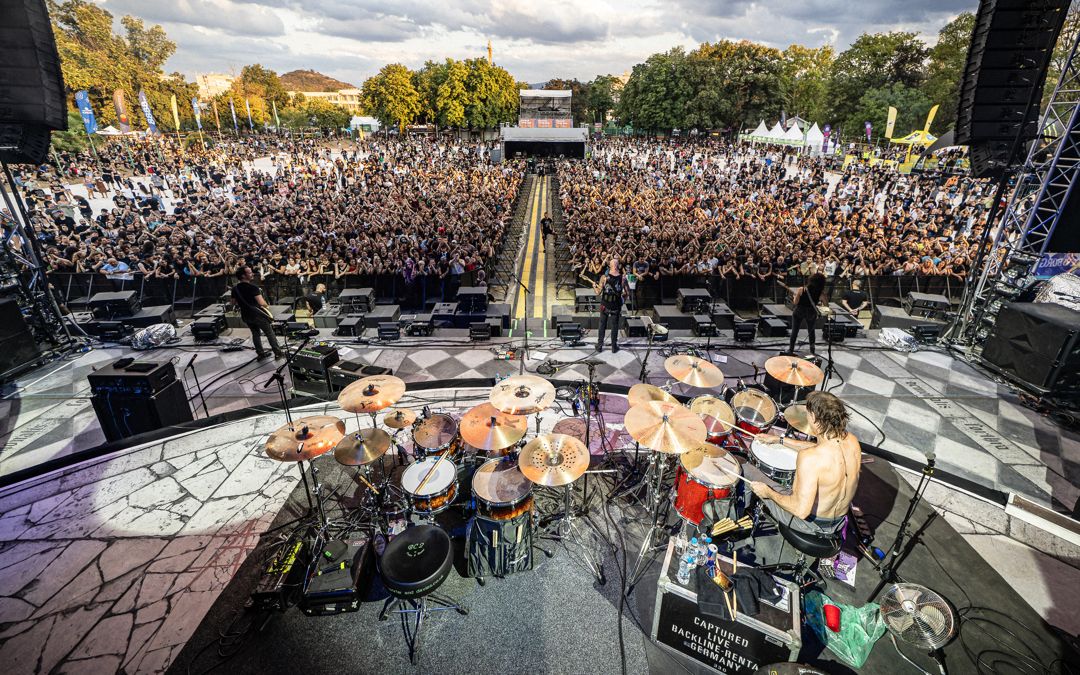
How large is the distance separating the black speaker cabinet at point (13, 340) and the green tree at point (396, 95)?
231 feet

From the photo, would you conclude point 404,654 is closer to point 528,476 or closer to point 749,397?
point 528,476

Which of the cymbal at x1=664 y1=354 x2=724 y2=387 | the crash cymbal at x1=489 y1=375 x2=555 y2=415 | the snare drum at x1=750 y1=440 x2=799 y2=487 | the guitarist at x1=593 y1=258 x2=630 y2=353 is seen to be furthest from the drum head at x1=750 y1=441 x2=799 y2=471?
the guitarist at x1=593 y1=258 x2=630 y2=353

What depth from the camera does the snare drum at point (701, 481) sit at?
4.69 metres

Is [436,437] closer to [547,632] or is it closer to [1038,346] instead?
[547,632]

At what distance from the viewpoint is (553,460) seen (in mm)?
4633

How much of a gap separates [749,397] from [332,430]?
17.6 feet

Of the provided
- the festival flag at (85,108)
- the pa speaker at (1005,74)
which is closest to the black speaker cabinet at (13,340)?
the pa speaker at (1005,74)

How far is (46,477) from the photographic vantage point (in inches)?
255

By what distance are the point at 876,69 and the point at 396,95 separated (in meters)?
72.2

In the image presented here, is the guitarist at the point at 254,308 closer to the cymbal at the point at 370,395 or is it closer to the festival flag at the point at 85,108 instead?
the cymbal at the point at 370,395

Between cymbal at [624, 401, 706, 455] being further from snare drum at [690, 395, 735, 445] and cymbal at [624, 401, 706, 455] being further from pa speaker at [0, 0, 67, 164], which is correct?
pa speaker at [0, 0, 67, 164]

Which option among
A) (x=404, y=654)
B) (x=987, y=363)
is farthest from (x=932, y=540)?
(x=987, y=363)

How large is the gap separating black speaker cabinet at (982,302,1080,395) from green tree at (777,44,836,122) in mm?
82334

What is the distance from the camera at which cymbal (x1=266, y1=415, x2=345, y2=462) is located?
A: 179 inches
